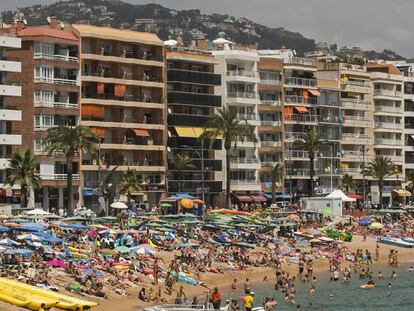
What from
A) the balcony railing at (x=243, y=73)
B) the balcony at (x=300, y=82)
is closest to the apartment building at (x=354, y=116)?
the balcony at (x=300, y=82)

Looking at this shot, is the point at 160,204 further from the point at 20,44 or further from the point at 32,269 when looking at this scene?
the point at 32,269

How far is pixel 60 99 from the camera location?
371 ft

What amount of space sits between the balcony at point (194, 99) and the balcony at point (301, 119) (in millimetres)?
15534

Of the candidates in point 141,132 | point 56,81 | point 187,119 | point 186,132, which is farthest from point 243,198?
point 56,81

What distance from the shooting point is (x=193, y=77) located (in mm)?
128500

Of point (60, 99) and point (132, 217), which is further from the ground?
point (60, 99)

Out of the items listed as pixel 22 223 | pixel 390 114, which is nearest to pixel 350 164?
pixel 390 114

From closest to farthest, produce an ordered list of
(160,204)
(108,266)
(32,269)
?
(32,269)
(108,266)
(160,204)

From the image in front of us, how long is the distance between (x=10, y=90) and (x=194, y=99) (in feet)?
94.1

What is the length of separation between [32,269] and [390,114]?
109m

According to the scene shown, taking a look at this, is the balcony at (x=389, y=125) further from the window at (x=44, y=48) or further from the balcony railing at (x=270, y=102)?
the window at (x=44, y=48)

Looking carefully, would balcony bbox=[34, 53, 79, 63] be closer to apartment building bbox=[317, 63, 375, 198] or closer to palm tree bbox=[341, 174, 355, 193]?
palm tree bbox=[341, 174, 355, 193]

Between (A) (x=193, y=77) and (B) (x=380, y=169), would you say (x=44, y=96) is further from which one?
Answer: (B) (x=380, y=169)

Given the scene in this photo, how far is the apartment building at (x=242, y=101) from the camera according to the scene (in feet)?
441
